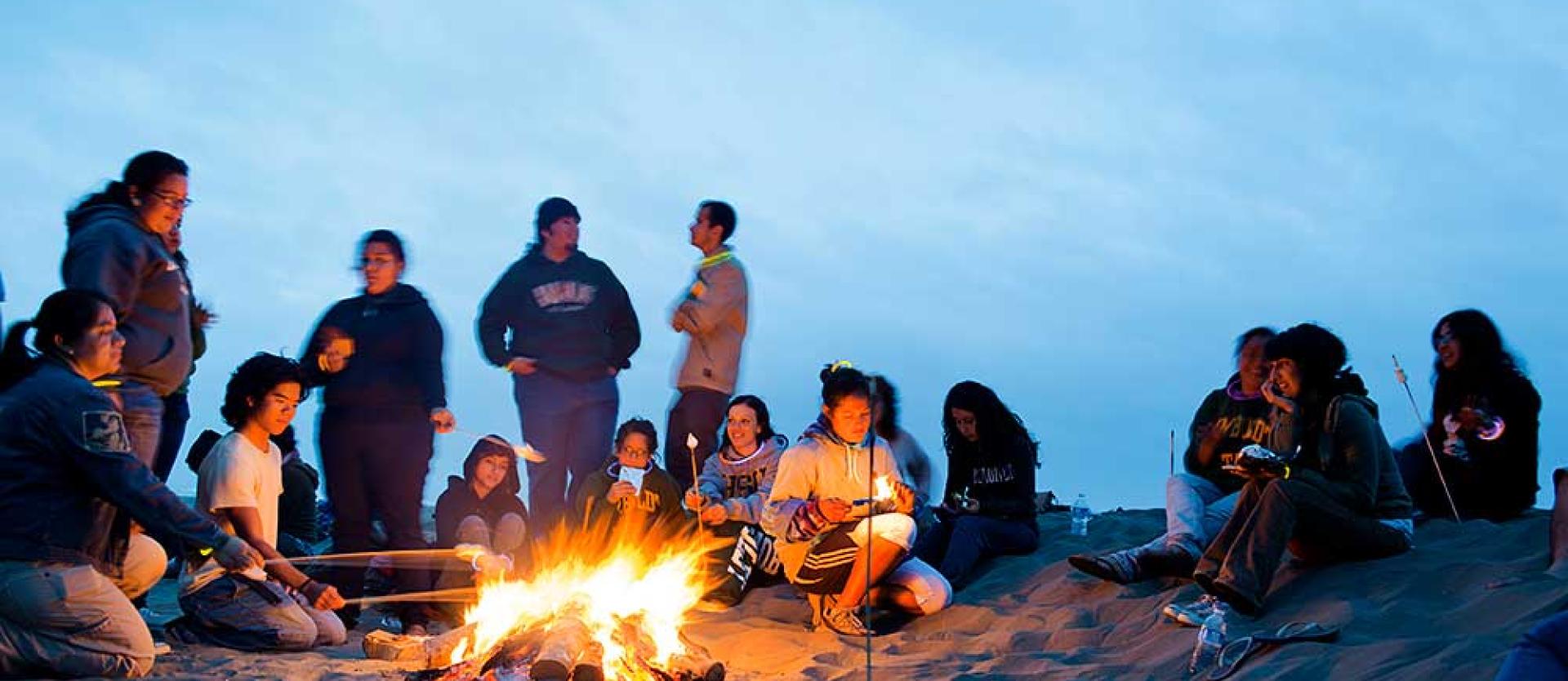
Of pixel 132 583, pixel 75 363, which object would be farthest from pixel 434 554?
pixel 75 363

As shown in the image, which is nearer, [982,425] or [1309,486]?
[1309,486]

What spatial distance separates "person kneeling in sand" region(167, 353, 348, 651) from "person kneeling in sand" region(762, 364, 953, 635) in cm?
210

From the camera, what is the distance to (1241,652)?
5.01 m

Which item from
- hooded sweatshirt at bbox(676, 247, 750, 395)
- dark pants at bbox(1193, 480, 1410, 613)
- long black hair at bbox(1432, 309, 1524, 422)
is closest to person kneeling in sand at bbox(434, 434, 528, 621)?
hooded sweatshirt at bbox(676, 247, 750, 395)

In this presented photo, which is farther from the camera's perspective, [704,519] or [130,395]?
[704,519]

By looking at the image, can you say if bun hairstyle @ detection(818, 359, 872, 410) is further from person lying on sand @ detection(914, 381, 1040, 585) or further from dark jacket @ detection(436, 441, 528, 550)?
dark jacket @ detection(436, 441, 528, 550)

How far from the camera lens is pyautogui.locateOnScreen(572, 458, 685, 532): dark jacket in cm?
750

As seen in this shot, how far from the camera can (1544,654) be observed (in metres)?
2.65

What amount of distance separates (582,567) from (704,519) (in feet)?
4.23

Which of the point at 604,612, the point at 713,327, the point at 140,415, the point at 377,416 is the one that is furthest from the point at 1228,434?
the point at 140,415

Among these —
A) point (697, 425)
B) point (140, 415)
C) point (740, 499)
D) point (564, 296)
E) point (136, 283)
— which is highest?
point (564, 296)

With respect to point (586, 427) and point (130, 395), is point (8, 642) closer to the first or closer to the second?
point (130, 395)

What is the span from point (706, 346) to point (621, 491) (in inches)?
41.8

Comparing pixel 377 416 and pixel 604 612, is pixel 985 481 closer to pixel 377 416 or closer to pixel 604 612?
pixel 604 612
